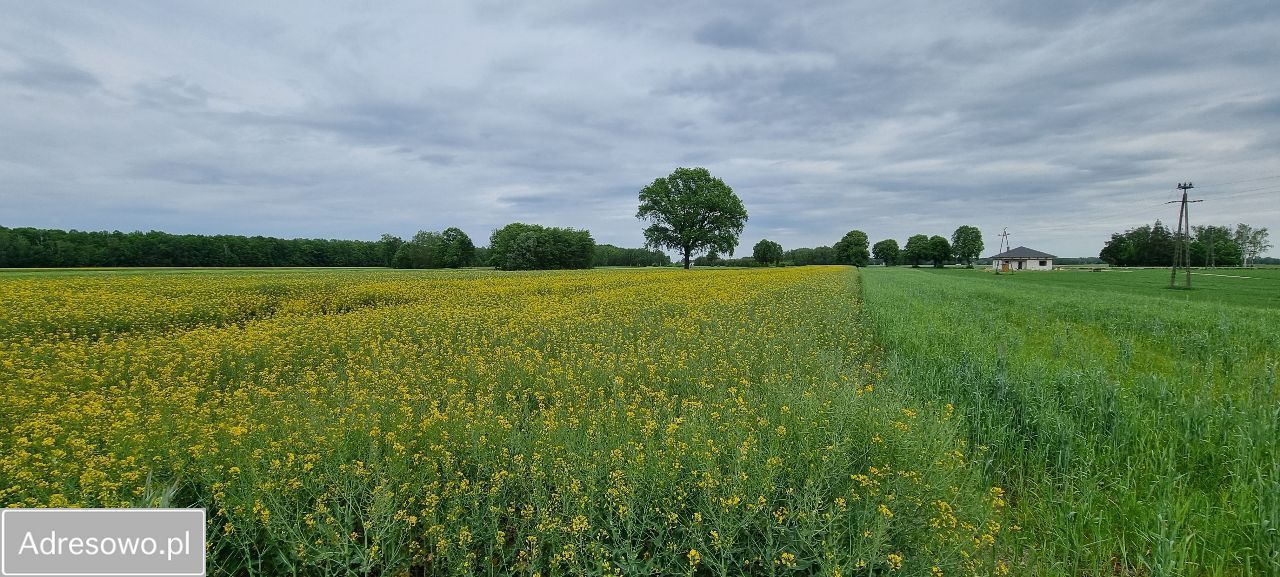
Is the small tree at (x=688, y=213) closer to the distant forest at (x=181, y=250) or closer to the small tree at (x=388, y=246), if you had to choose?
the distant forest at (x=181, y=250)

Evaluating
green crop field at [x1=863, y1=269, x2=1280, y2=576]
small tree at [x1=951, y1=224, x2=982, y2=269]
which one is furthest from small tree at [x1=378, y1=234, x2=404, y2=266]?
small tree at [x1=951, y1=224, x2=982, y2=269]

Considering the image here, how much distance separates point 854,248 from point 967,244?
3658 cm

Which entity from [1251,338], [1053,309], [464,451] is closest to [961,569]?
[464,451]

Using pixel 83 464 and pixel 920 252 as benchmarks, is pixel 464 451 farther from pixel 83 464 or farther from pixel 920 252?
pixel 920 252

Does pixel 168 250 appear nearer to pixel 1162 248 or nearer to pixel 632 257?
pixel 632 257

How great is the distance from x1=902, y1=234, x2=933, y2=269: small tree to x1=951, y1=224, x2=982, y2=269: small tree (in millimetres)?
10789

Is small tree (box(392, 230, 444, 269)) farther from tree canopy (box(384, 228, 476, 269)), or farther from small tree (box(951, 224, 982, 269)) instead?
small tree (box(951, 224, 982, 269))

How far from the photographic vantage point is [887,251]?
140625mm

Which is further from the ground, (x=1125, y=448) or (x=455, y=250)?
(x=455, y=250)

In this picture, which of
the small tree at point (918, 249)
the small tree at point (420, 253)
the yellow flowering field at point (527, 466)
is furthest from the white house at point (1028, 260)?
the yellow flowering field at point (527, 466)

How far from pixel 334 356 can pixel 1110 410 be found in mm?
10096

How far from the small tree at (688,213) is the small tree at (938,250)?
308 ft

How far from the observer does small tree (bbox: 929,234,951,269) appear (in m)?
121

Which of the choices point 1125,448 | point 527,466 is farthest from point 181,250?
point 1125,448
